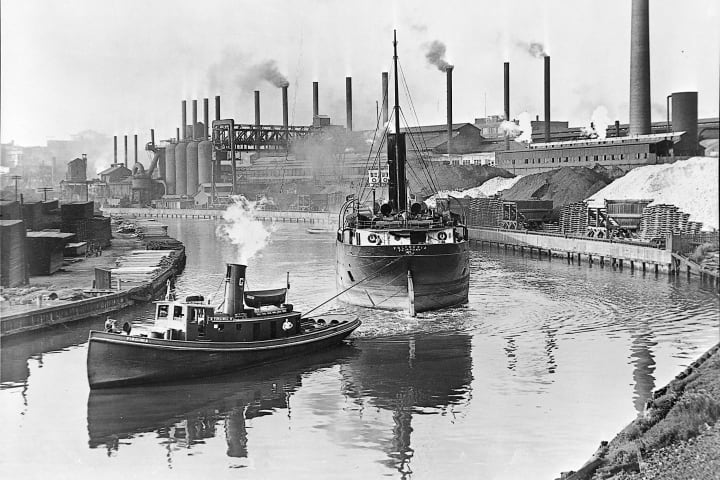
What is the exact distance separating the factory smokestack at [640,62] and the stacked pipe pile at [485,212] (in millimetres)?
14564

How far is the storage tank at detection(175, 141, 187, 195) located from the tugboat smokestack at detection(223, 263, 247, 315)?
377ft

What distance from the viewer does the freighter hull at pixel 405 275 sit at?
3300cm

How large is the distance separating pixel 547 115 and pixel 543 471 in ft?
258

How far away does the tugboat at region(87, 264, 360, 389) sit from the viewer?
22.3 metres

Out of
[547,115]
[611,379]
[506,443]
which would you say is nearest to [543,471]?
[506,443]

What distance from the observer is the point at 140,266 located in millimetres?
48469

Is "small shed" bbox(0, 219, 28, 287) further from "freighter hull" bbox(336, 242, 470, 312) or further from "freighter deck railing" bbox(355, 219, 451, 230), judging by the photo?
"freighter deck railing" bbox(355, 219, 451, 230)

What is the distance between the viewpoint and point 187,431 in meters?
19.6

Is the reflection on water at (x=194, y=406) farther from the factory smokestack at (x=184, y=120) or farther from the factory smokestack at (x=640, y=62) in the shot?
the factory smokestack at (x=184, y=120)

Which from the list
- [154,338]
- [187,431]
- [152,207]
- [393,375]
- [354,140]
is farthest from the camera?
[152,207]

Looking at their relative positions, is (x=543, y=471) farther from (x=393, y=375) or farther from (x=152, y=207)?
(x=152, y=207)

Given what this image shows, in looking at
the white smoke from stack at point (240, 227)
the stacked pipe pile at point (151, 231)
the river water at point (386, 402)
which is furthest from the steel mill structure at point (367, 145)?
the river water at point (386, 402)

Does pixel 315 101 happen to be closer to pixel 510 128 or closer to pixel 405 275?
pixel 510 128

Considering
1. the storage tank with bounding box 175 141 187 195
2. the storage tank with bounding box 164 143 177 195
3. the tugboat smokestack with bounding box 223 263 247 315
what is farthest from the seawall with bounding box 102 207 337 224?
the tugboat smokestack with bounding box 223 263 247 315
